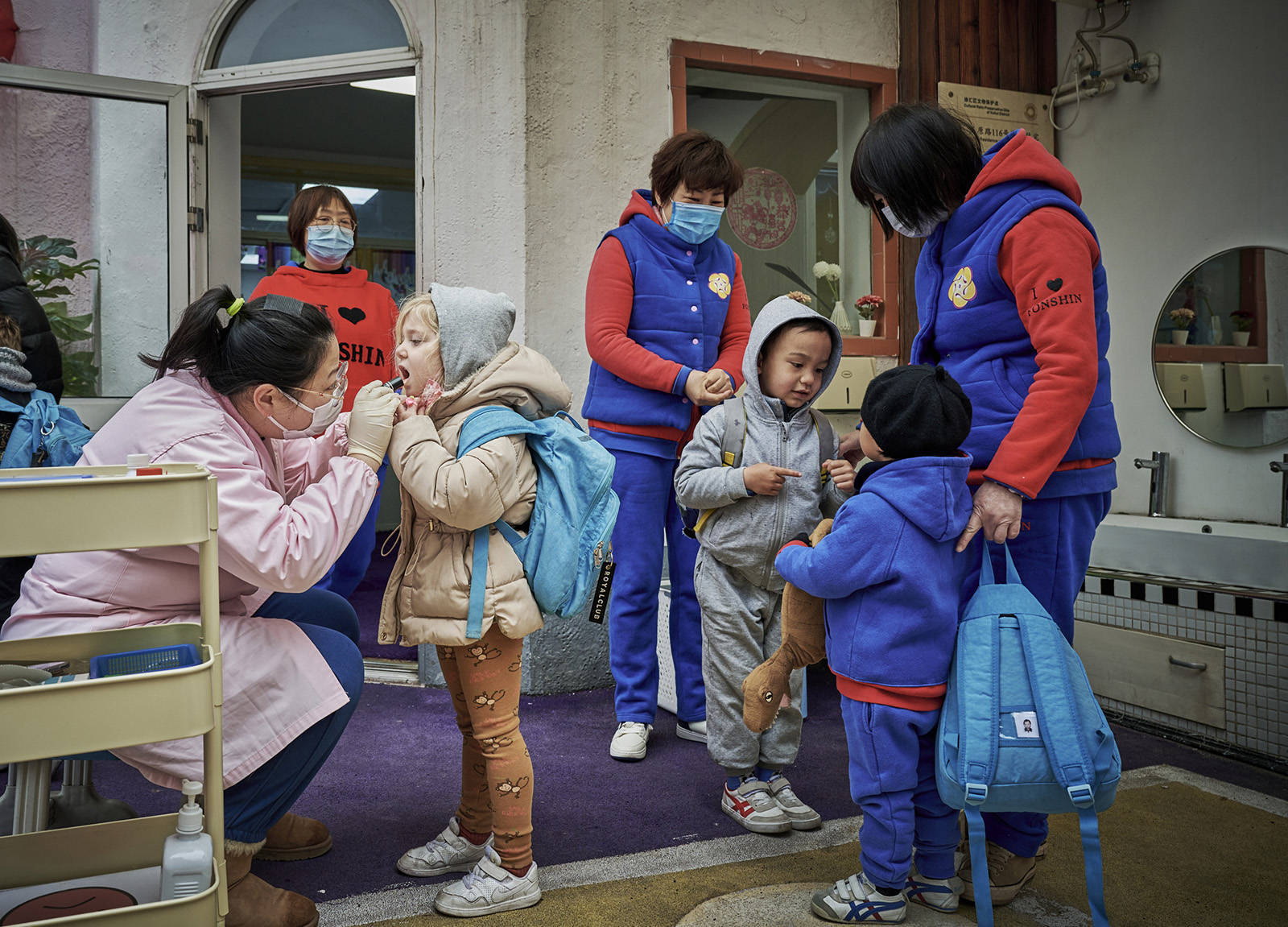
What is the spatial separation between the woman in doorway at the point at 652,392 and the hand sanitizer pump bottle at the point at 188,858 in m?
1.50

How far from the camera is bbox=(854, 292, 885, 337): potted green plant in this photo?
13.0 feet

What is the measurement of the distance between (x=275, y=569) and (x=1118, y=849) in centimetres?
181

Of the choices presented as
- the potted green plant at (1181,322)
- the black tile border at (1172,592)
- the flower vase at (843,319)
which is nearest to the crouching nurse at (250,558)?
the black tile border at (1172,592)

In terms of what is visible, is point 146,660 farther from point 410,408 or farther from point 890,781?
point 890,781

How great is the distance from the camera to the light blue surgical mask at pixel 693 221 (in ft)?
8.89

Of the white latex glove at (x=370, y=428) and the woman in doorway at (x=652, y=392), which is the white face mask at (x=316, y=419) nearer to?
the white latex glove at (x=370, y=428)

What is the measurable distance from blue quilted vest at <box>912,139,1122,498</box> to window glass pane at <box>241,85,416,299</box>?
16.9 feet

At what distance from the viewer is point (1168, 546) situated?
2910mm

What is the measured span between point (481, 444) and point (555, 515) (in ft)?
0.67

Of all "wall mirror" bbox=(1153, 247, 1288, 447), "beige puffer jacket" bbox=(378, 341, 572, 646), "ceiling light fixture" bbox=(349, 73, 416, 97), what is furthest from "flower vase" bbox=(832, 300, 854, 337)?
"ceiling light fixture" bbox=(349, 73, 416, 97)

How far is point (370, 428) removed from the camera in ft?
5.56

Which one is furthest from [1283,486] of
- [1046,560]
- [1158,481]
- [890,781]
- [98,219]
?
[98,219]

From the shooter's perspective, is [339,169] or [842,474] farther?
[339,169]

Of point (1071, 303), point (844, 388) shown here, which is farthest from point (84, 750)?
point (844, 388)
